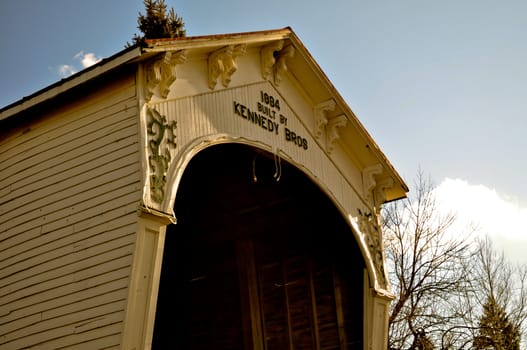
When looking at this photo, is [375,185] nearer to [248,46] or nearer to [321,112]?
[321,112]

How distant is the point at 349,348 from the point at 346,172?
11.7ft

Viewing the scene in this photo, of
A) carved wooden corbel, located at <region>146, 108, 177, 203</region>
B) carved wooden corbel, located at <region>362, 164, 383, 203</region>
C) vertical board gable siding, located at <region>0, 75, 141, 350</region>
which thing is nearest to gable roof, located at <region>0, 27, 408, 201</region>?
carved wooden corbel, located at <region>362, 164, 383, 203</region>

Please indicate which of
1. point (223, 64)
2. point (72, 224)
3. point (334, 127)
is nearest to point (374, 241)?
point (334, 127)

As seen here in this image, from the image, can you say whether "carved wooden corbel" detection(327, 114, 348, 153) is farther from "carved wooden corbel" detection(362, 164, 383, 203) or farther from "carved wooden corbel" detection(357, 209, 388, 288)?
"carved wooden corbel" detection(357, 209, 388, 288)

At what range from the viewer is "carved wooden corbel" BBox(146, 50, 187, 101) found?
30.5 ft

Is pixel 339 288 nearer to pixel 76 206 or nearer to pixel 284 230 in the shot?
pixel 284 230

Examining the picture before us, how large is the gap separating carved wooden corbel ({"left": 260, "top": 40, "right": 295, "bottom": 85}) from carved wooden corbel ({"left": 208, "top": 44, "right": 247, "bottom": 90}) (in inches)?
42.6

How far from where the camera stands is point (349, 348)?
1409 centimetres

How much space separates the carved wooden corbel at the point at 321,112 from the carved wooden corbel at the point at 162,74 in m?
4.41

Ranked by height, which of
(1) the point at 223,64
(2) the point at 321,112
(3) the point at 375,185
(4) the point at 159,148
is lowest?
(4) the point at 159,148

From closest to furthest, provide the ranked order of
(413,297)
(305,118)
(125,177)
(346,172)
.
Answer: (125,177) < (305,118) < (346,172) < (413,297)

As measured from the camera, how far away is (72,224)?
9148 mm

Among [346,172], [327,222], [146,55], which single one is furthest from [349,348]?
[146,55]

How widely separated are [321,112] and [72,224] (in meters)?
6.00
